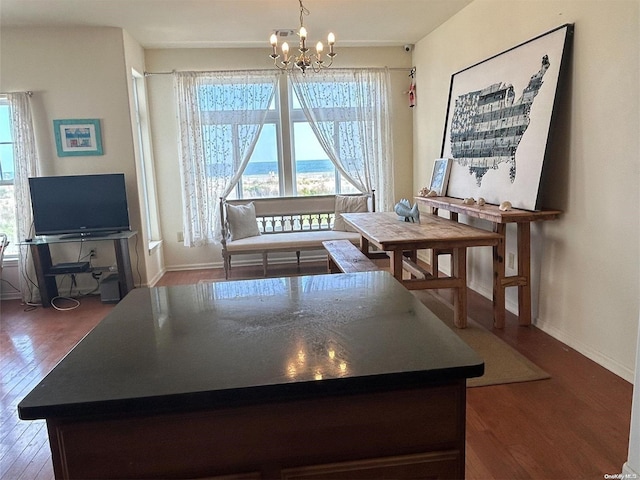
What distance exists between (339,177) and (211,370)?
4.76m

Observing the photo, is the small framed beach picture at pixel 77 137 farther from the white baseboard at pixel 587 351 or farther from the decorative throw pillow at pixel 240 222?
the white baseboard at pixel 587 351

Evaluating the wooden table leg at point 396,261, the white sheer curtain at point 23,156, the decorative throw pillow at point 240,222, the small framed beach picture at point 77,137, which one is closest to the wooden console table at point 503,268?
the wooden table leg at point 396,261

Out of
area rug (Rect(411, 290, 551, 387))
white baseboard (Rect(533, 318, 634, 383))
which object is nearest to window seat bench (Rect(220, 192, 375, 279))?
area rug (Rect(411, 290, 551, 387))

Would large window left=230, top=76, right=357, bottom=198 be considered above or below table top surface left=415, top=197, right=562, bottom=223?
above

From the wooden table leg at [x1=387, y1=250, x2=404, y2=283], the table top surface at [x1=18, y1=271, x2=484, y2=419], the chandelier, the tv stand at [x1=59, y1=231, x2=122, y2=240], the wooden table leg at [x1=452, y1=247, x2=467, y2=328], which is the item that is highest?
the chandelier

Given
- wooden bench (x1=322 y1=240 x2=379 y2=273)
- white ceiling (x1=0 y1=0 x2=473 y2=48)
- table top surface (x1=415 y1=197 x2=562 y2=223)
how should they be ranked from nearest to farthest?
table top surface (x1=415 y1=197 x2=562 y2=223) → wooden bench (x1=322 y1=240 x2=379 y2=273) → white ceiling (x1=0 y1=0 x2=473 y2=48)

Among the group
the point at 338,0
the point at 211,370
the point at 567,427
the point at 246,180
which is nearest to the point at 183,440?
the point at 211,370

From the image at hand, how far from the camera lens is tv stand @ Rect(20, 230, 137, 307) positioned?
411 centimetres

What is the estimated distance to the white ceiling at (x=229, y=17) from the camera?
11.9ft

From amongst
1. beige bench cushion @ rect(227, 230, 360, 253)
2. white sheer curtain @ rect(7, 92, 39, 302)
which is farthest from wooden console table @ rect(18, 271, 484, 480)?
white sheer curtain @ rect(7, 92, 39, 302)

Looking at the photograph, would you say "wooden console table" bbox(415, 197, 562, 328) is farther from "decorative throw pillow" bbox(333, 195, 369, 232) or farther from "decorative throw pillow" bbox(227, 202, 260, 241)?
"decorative throw pillow" bbox(227, 202, 260, 241)

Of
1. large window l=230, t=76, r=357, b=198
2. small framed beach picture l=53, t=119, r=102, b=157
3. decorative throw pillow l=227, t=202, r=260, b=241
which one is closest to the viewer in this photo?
small framed beach picture l=53, t=119, r=102, b=157

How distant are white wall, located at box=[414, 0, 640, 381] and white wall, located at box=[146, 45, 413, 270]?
6.43ft

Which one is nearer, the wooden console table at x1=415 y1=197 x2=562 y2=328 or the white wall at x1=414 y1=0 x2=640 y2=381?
the white wall at x1=414 y1=0 x2=640 y2=381
